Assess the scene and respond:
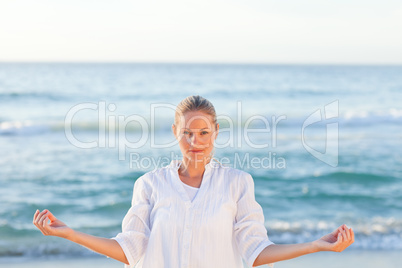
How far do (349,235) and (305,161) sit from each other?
750 cm

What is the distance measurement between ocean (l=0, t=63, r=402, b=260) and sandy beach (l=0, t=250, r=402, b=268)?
0.18m

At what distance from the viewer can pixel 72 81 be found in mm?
24266

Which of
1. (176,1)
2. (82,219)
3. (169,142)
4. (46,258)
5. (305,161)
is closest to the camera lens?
(46,258)

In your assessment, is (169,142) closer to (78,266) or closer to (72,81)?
(78,266)

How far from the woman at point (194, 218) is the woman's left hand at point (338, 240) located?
0.11 m

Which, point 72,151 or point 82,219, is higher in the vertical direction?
point 72,151

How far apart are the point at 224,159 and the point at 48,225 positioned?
7.51 metres

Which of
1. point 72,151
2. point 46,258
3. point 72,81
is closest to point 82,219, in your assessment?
point 46,258

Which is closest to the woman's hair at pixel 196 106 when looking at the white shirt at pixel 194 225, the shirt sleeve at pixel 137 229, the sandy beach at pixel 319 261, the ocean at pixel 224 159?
the white shirt at pixel 194 225

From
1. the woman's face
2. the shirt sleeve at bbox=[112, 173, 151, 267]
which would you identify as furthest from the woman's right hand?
the woman's face

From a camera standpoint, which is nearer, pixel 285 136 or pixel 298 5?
pixel 285 136

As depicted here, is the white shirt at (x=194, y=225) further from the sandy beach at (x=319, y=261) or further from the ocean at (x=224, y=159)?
the ocean at (x=224, y=159)

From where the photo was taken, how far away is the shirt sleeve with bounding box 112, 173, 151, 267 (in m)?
2.20

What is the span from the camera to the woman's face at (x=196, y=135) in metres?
2.29
